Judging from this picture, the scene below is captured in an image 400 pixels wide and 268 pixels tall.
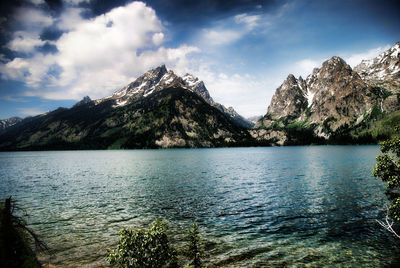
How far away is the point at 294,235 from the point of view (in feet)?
87.2

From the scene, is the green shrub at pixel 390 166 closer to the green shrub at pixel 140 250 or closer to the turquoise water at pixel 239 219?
the turquoise water at pixel 239 219

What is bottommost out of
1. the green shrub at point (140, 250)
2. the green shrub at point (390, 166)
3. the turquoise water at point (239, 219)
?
the turquoise water at point (239, 219)

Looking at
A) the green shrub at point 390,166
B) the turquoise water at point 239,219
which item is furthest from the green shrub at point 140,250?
the green shrub at point 390,166

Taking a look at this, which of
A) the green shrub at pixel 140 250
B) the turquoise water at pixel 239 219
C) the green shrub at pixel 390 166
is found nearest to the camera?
the green shrub at pixel 140 250

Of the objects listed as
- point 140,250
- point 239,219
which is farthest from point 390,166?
point 140,250

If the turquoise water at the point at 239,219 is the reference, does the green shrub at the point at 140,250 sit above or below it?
above

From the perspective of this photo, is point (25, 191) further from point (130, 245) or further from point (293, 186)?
point (293, 186)

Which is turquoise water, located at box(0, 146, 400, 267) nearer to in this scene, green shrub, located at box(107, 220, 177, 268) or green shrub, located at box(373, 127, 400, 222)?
green shrub, located at box(373, 127, 400, 222)

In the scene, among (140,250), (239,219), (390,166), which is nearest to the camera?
(140,250)

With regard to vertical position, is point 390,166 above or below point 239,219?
above

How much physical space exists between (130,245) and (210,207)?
86.1 ft

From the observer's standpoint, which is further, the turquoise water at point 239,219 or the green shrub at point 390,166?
the green shrub at point 390,166

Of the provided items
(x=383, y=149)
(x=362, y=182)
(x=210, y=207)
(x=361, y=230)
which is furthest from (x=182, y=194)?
(x=362, y=182)

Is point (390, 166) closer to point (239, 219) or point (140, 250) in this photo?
point (239, 219)
